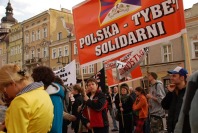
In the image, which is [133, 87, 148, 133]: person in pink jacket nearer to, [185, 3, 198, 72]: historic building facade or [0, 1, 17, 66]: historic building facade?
[185, 3, 198, 72]: historic building facade

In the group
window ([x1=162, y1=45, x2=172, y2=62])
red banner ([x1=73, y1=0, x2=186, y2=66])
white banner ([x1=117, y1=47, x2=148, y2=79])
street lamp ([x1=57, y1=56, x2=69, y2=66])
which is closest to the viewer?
red banner ([x1=73, y1=0, x2=186, y2=66])

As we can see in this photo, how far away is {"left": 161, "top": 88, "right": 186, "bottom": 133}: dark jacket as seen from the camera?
13.0 ft

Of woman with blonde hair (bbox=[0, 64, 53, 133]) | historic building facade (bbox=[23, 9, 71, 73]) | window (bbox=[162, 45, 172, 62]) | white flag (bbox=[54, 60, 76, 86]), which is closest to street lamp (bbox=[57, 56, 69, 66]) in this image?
historic building facade (bbox=[23, 9, 71, 73])

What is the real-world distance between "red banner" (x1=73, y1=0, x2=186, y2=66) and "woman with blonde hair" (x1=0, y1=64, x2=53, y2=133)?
267 cm

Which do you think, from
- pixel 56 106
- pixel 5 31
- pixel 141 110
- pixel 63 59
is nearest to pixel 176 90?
pixel 56 106

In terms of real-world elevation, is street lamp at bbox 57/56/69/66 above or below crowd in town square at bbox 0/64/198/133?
above

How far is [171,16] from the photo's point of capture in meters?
4.31

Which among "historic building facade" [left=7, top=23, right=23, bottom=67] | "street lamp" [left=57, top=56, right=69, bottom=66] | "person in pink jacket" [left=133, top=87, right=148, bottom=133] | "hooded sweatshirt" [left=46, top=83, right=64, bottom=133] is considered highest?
Answer: "historic building facade" [left=7, top=23, right=23, bottom=67]

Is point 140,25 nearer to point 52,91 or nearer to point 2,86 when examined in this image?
point 52,91

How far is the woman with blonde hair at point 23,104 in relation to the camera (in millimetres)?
1948

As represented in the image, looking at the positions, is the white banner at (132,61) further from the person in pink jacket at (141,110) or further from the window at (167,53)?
the window at (167,53)

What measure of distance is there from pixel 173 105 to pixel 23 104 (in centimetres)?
281

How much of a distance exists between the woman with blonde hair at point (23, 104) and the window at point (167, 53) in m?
26.0

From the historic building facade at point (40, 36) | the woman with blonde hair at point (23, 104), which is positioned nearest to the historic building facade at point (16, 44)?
the historic building facade at point (40, 36)
